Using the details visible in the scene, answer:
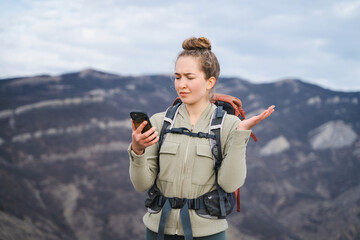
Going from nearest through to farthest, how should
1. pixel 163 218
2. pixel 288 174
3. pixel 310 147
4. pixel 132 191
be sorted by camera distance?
1. pixel 163 218
2. pixel 132 191
3. pixel 288 174
4. pixel 310 147

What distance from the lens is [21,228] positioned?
62.5 feet

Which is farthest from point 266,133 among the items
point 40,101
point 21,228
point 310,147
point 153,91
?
point 21,228

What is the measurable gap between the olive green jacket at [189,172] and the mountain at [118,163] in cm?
1773

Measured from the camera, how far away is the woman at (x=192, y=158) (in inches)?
103

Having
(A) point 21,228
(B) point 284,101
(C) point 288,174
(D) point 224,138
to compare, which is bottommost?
(C) point 288,174

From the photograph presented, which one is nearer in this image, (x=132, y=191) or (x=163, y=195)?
(x=163, y=195)

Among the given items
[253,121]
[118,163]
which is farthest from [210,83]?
[118,163]

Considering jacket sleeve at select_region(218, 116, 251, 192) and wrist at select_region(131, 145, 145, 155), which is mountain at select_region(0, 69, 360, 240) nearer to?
wrist at select_region(131, 145, 145, 155)

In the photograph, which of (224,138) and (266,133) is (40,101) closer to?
(266,133)

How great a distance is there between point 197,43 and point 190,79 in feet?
1.06

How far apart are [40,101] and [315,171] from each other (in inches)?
1194

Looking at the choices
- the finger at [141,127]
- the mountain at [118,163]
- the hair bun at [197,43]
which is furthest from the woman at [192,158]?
the mountain at [118,163]

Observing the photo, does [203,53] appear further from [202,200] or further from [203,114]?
[202,200]

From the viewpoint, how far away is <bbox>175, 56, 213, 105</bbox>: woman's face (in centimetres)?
279
